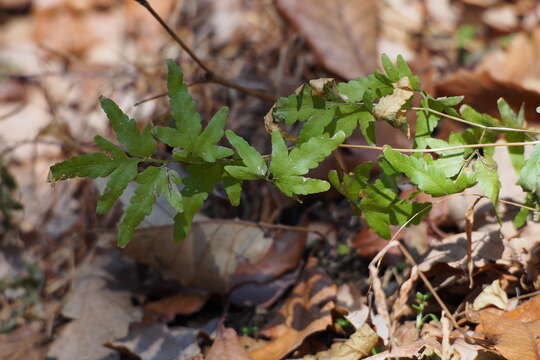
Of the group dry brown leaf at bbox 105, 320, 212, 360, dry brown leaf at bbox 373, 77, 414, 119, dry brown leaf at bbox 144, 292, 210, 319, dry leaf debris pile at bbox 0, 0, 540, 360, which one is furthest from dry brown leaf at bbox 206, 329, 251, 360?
dry brown leaf at bbox 373, 77, 414, 119

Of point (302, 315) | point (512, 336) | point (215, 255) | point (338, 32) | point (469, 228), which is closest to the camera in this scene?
point (512, 336)

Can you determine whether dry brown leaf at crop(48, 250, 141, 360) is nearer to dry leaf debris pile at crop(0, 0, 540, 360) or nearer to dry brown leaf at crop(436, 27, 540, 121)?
dry leaf debris pile at crop(0, 0, 540, 360)

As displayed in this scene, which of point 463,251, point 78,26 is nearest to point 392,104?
point 463,251

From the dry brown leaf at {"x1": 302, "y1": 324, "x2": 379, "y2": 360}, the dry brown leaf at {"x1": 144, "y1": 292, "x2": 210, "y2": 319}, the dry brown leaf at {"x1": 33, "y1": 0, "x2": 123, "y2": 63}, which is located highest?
the dry brown leaf at {"x1": 33, "y1": 0, "x2": 123, "y2": 63}

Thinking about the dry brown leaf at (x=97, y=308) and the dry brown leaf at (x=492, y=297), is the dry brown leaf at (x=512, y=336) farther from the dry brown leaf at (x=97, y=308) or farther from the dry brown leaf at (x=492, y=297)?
the dry brown leaf at (x=97, y=308)

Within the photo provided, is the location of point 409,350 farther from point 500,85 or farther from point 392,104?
point 500,85

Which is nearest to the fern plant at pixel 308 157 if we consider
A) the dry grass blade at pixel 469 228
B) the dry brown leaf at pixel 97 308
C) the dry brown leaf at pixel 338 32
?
the dry grass blade at pixel 469 228
